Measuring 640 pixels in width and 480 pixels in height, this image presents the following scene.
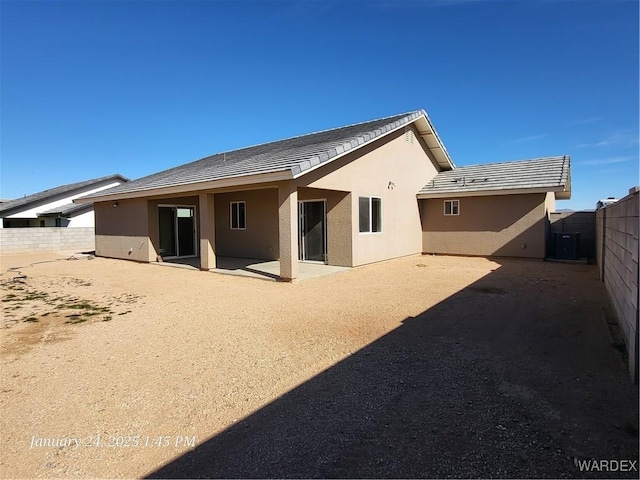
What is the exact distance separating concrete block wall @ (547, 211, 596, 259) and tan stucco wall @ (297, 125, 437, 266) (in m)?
5.32

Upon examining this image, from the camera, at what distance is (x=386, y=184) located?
13539mm

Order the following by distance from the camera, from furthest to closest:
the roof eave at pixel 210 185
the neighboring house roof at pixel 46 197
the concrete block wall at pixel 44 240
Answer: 1. the neighboring house roof at pixel 46 197
2. the concrete block wall at pixel 44 240
3. the roof eave at pixel 210 185

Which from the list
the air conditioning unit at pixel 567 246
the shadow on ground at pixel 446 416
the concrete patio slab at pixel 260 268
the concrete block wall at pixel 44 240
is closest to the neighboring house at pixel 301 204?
the concrete patio slab at pixel 260 268

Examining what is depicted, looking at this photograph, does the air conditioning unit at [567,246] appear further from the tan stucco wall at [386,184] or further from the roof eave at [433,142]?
the roof eave at [433,142]

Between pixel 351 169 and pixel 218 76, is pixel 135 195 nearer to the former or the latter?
pixel 218 76


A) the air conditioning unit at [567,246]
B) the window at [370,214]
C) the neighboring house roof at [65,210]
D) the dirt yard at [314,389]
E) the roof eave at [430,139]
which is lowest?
the dirt yard at [314,389]

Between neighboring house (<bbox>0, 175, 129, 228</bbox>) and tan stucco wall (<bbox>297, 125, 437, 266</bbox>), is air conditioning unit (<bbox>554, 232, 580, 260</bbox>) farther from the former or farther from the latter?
neighboring house (<bbox>0, 175, 129, 228</bbox>)

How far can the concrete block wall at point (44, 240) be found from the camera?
20.8 metres

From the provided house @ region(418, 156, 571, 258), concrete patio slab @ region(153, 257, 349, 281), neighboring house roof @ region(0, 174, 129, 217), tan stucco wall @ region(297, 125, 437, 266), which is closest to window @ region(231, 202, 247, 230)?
concrete patio slab @ region(153, 257, 349, 281)

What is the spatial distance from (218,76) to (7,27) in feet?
21.7

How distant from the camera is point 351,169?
38.1ft

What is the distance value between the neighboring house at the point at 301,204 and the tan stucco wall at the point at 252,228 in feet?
0.14

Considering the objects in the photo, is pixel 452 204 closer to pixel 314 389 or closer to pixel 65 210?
pixel 314 389

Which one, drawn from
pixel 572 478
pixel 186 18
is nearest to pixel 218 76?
pixel 186 18
